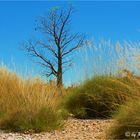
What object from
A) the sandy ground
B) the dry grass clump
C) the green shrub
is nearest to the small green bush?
the sandy ground

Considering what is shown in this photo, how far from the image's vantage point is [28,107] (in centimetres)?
768

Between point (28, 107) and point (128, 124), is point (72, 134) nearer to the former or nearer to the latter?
point (28, 107)

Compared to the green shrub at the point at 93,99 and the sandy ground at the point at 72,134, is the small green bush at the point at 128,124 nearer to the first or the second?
the sandy ground at the point at 72,134

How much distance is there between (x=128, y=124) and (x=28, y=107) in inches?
95.8

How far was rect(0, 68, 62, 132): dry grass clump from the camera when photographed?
737 centimetres

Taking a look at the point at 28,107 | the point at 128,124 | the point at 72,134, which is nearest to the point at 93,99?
the point at 28,107

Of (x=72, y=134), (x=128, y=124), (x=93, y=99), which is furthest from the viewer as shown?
(x=93, y=99)

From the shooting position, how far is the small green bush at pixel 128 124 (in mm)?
5719

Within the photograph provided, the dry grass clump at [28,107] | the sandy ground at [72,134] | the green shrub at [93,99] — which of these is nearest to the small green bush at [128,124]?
the sandy ground at [72,134]

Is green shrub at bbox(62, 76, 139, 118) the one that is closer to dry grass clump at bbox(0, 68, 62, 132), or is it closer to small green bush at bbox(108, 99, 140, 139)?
dry grass clump at bbox(0, 68, 62, 132)

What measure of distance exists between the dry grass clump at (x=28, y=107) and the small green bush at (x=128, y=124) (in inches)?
66.9

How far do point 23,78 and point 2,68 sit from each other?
3.36ft

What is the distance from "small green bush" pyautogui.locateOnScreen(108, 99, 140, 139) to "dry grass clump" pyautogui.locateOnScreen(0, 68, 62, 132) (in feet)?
5.58

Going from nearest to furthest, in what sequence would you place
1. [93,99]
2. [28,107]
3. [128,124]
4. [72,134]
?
[128,124] < [72,134] < [28,107] < [93,99]
